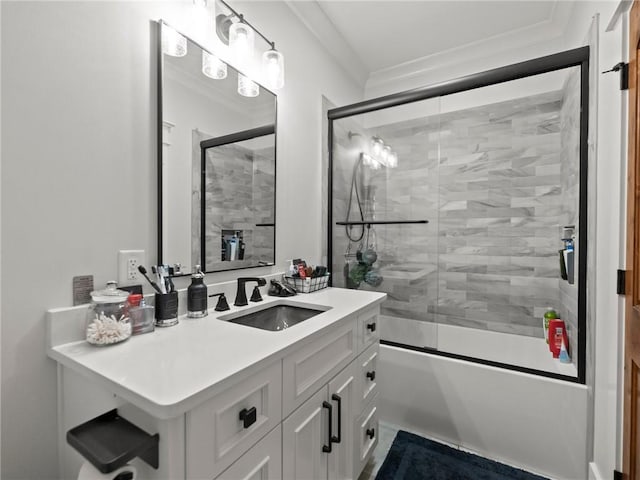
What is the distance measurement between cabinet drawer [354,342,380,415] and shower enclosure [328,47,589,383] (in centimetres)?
60

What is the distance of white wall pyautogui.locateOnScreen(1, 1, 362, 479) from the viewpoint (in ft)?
2.74

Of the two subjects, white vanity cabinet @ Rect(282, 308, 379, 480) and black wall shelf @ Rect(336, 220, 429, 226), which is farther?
black wall shelf @ Rect(336, 220, 429, 226)

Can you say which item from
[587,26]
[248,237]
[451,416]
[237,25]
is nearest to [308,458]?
[248,237]

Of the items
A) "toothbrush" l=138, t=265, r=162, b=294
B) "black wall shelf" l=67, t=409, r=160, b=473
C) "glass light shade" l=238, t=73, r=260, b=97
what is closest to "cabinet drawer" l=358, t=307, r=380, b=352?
"toothbrush" l=138, t=265, r=162, b=294

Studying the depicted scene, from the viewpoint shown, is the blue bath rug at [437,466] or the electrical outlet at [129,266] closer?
the electrical outlet at [129,266]

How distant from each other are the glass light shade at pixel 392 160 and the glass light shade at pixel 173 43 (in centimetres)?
163

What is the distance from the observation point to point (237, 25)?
55.7 inches

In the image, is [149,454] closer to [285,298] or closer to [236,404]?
[236,404]

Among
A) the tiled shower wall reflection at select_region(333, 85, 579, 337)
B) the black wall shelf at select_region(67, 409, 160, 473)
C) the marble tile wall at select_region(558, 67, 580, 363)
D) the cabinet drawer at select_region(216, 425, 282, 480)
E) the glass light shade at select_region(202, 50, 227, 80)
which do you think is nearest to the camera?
the black wall shelf at select_region(67, 409, 160, 473)

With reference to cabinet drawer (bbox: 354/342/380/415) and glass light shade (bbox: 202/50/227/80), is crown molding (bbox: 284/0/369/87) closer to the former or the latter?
glass light shade (bbox: 202/50/227/80)

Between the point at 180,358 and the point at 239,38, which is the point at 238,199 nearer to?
the point at 239,38

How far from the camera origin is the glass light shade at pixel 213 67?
4.44ft

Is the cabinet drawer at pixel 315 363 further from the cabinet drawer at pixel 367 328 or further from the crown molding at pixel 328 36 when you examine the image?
the crown molding at pixel 328 36

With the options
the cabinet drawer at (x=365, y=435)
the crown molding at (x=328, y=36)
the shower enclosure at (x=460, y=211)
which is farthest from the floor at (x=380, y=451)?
the crown molding at (x=328, y=36)
